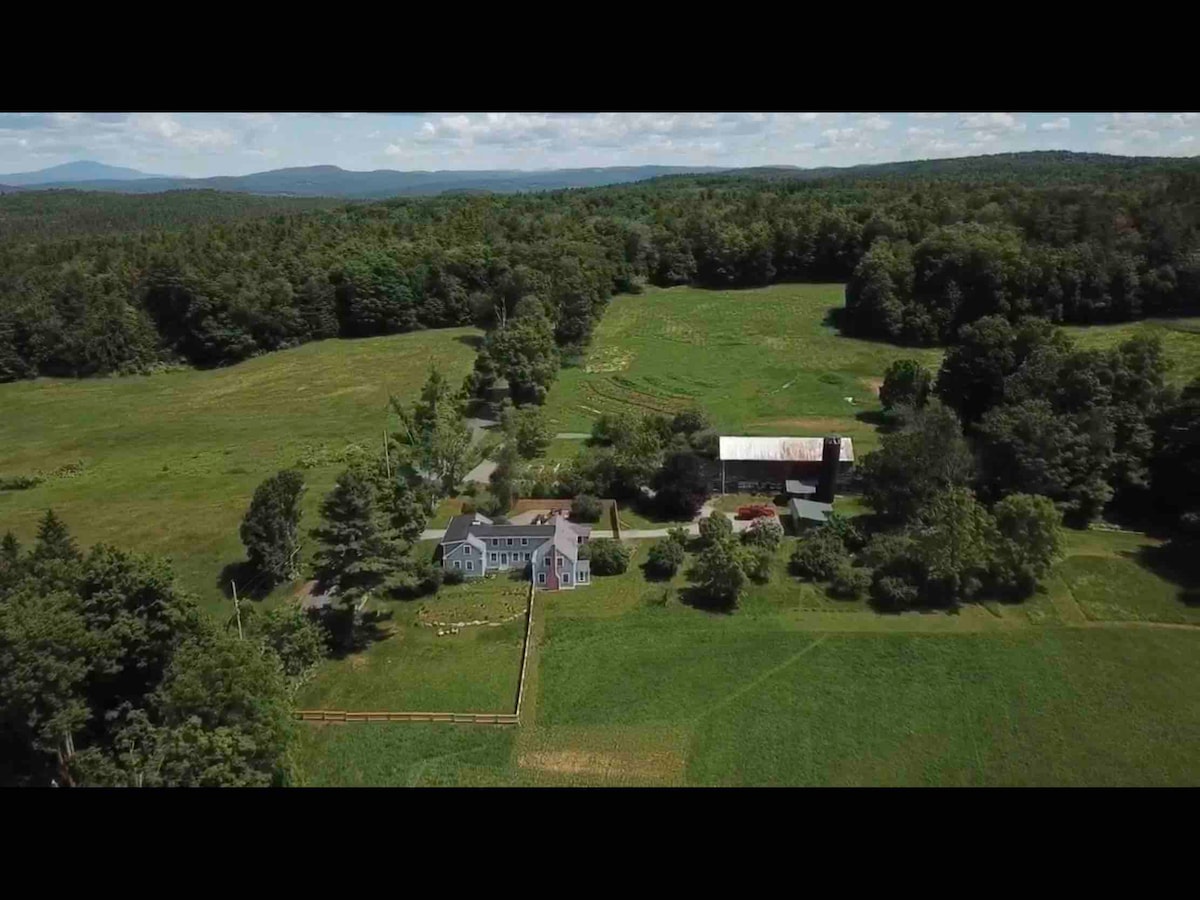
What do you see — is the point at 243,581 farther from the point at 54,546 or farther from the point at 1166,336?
the point at 1166,336

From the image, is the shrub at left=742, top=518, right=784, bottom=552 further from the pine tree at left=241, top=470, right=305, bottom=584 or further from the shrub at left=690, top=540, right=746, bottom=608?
the pine tree at left=241, top=470, right=305, bottom=584

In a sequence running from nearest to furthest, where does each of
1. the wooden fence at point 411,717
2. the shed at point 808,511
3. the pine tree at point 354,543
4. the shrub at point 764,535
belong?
the wooden fence at point 411,717, the pine tree at point 354,543, the shrub at point 764,535, the shed at point 808,511

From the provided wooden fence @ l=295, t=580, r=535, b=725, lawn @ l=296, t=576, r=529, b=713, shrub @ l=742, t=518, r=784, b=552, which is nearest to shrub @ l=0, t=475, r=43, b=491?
lawn @ l=296, t=576, r=529, b=713

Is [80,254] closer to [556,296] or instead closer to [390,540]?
[556,296]

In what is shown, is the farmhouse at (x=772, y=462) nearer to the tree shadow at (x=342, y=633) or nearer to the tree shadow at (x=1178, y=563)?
the tree shadow at (x=1178, y=563)

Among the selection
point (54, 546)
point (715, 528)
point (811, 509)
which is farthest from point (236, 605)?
point (811, 509)

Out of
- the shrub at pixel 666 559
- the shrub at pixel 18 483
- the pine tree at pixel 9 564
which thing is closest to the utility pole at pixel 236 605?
the pine tree at pixel 9 564

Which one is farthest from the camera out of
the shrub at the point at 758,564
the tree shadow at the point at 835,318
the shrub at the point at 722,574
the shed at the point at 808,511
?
the tree shadow at the point at 835,318
